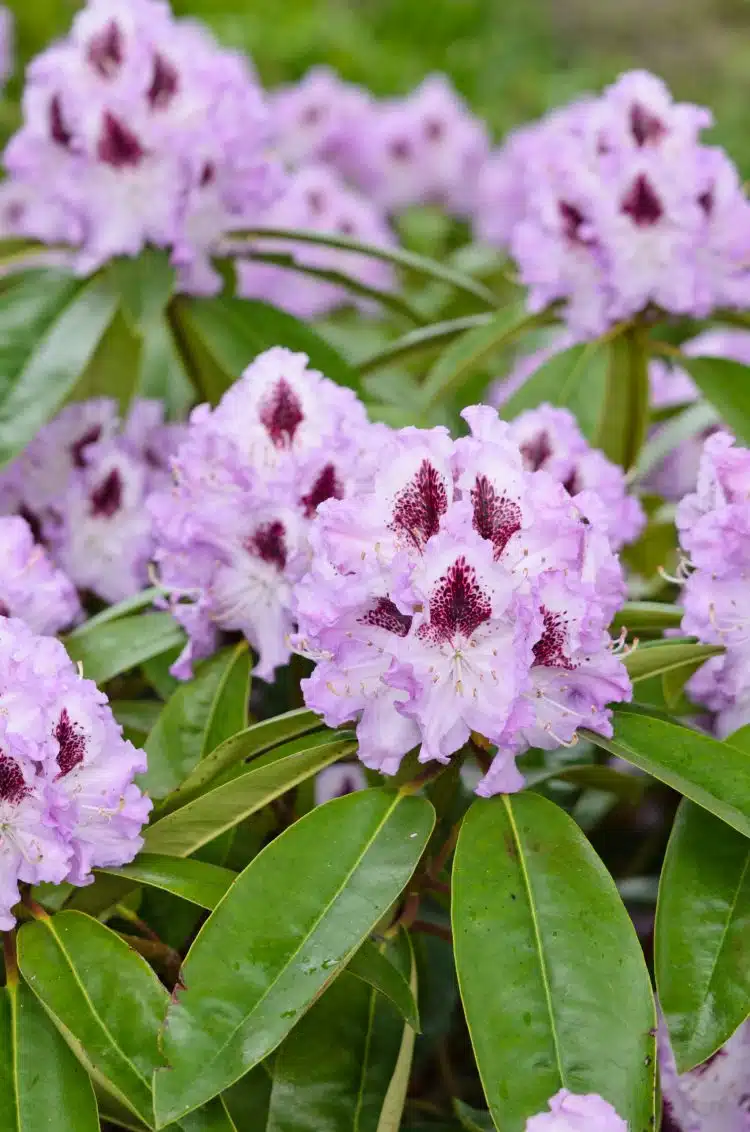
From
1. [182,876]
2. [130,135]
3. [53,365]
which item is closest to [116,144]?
[130,135]

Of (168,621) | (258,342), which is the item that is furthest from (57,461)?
(168,621)

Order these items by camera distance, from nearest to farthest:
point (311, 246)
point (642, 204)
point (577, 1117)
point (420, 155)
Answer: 1. point (577, 1117)
2. point (642, 204)
3. point (311, 246)
4. point (420, 155)

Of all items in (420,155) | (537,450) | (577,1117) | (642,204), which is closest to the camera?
(577,1117)

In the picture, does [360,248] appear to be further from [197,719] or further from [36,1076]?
[36,1076]

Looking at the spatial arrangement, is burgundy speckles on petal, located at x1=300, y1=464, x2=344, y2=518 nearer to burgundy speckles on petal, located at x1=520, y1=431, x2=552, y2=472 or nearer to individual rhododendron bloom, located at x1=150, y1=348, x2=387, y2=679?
individual rhododendron bloom, located at x1=150, y1=348, x2=387, y2=679

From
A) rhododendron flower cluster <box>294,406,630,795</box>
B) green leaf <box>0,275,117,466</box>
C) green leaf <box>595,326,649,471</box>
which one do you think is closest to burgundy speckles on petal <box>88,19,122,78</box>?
green leaf <box>0,275,117,466</box>

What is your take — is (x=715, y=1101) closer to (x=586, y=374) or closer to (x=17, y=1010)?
(x=17, y=1010)

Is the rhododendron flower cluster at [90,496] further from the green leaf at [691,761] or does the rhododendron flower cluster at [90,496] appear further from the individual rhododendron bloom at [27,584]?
the green leaf at [691,761]
